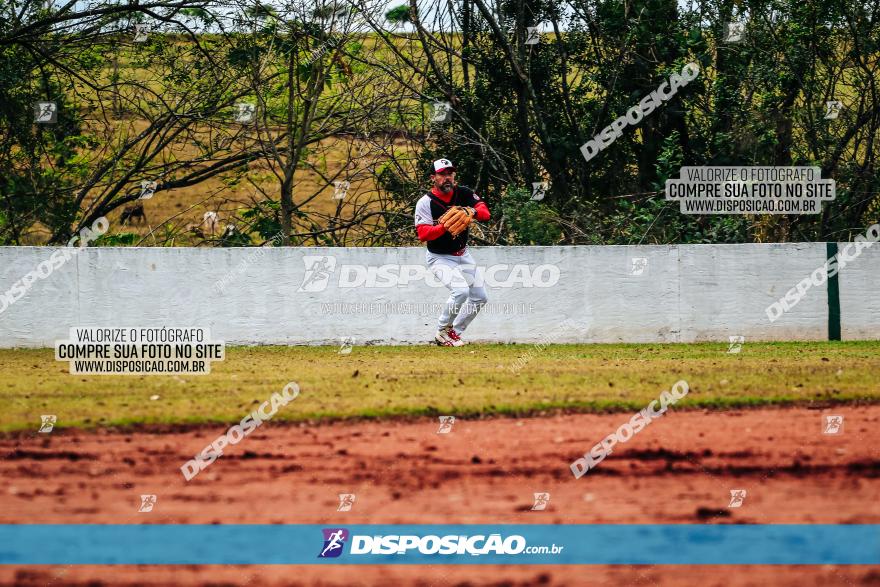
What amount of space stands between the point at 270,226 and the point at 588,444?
1484 cm

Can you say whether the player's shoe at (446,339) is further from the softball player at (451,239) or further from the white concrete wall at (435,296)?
the white concrete wall at (435,296)

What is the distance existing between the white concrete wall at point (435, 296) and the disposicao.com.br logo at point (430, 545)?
403 inches

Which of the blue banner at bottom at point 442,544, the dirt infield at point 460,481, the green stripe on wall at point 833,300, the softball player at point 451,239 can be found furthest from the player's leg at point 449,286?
the blue banner at bottom at point 442,544

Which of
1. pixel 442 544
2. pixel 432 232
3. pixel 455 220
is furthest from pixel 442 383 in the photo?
pixel 442 544

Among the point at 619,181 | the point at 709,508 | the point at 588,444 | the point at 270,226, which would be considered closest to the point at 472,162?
the point at 619,181

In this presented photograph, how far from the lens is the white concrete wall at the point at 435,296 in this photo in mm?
15203

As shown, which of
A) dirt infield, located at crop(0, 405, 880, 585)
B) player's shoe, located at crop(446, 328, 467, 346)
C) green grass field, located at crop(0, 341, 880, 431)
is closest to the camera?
dirt infield, located at crop(0, 405, 880, 585)

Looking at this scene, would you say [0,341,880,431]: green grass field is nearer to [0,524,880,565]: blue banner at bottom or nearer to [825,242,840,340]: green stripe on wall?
[825,242,840,340]: green stripe on wall

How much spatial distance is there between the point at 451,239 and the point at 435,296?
7.59 ft

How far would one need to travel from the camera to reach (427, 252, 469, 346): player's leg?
1291cm

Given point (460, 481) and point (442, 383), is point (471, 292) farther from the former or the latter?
point (460, 481)

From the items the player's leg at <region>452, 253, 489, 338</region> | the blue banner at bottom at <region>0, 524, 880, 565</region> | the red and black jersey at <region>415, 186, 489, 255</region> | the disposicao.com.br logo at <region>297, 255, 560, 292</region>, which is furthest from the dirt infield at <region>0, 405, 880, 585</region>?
the disposicao.com.br logo at <region>297, 255, 560, 292</region>

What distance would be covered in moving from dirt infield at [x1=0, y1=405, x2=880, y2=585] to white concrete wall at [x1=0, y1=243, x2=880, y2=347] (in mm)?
6820

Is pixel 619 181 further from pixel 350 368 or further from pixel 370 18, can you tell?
pixel 350 368
